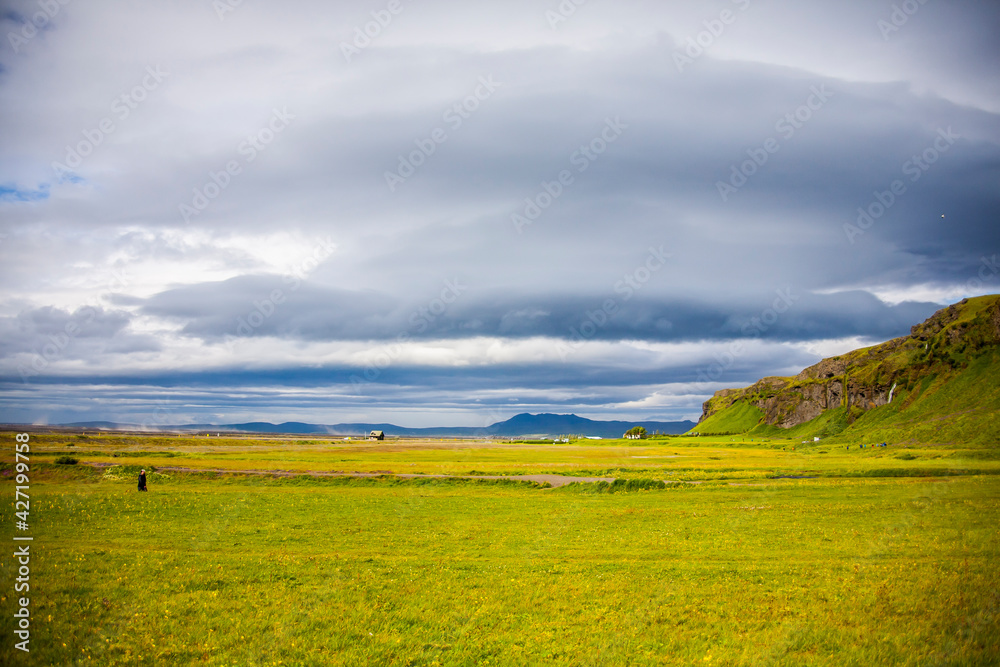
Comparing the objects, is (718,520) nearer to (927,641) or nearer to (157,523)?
(927,641)

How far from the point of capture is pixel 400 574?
22.3m

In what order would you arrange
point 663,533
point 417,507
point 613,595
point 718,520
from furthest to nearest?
point 417,507 < point 718,520 < point 663,533 < point 613,595

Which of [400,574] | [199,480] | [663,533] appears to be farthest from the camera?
[199,480]

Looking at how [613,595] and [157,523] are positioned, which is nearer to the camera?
[613,595]

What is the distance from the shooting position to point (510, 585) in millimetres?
20891

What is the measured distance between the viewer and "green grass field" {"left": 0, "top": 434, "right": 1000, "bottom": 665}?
49.4ft

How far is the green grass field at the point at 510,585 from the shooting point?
49.4 ft

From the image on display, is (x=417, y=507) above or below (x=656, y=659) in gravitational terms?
below

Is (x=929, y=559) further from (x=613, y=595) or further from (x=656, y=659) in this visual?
(x=656, y=659)

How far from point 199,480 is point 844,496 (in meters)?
71.0

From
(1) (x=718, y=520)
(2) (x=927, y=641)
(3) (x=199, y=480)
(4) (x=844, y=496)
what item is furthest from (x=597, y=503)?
(3) (x=199, y=480)

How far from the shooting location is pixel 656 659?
14.8 meters

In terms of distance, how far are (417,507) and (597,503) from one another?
16361 millimetres

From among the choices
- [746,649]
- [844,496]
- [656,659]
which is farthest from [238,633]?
[844,496]
